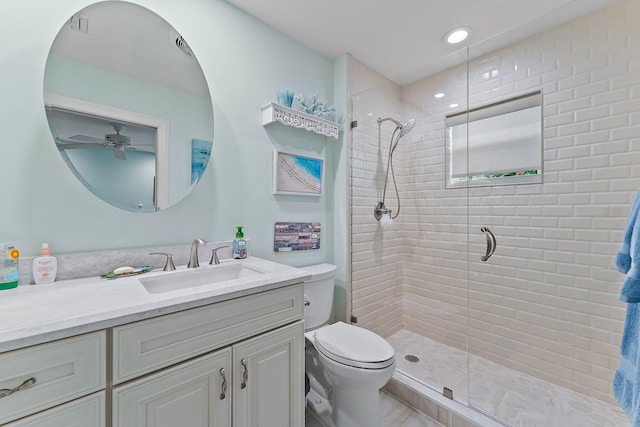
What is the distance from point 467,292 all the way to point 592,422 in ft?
2.97

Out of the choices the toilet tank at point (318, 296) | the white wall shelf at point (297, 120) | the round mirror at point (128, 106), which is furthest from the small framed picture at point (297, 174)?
the toilet tank at point (318, 296)

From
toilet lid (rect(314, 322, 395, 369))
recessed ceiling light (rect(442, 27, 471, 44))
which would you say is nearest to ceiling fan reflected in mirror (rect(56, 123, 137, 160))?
toilet lid (rect(314, 322, 395, 369))

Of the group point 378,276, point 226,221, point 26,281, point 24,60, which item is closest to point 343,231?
point 378,276

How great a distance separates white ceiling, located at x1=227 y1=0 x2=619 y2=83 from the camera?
5.09ft

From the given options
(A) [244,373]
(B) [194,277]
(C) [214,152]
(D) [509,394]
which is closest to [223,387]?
(A) [244,373]

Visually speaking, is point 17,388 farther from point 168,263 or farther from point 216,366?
point 168,263

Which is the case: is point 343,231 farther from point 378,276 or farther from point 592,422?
point 592,422

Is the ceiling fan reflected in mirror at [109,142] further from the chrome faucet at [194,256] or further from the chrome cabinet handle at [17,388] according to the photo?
the chrome cabinet handle at [17,388]

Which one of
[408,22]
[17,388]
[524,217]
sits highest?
[408,22]

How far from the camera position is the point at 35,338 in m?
0.62

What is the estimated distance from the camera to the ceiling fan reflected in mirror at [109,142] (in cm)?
108

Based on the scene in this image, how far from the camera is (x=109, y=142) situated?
1.17 meters

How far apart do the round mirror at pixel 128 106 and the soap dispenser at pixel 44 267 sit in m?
0.28

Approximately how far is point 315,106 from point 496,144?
1461 millimetres
